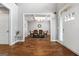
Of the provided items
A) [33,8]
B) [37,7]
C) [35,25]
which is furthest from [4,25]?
[35,25]

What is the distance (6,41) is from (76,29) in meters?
5.06

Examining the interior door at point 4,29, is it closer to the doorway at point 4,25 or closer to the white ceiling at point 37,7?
the doorway at point 4,25

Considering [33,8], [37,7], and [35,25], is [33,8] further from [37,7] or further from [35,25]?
[35,25]

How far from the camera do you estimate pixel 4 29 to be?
9.04 m

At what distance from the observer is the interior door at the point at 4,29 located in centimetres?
897

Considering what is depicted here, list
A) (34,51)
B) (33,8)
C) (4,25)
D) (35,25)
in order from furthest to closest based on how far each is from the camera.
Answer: (35,25) < (33,8) < (4,25) < (34,51)

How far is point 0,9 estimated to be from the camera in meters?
8.95

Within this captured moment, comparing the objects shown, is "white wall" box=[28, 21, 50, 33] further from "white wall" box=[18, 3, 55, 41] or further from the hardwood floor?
the hardwood floor

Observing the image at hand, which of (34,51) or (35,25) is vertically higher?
(35,25)

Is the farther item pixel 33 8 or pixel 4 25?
pixel 33 8

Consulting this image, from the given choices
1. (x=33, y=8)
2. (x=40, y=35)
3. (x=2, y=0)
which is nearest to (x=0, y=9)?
(x=33, y=8)

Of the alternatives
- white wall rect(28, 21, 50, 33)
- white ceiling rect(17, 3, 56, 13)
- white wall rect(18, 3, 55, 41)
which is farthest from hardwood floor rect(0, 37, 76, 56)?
white wall rect(28, 21, 50, 33)

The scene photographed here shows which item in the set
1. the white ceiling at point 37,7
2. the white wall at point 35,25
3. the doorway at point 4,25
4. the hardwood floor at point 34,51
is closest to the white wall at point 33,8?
the white ceiling at point 37,7

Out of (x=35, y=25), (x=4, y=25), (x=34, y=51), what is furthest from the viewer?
(x=35, y=25)
